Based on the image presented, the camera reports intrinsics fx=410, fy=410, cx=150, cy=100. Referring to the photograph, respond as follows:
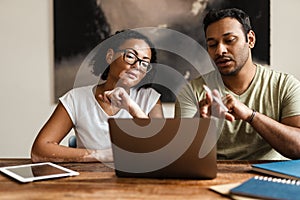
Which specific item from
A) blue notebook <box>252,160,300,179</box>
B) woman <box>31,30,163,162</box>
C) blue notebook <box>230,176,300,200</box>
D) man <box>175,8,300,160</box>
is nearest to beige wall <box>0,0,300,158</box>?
woman <box>31,30,163,162</box>

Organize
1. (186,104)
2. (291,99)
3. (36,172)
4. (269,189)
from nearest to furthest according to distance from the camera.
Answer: (269,189) < (36,172) < (291,99) < (186,104)

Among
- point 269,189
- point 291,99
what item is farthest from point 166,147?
point 291,99

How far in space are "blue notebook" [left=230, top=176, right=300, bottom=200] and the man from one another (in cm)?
58

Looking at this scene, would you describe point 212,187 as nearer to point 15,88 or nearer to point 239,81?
point 239,81

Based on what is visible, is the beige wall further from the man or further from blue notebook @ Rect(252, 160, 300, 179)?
blue notebook @ Rect(252, 160, 300, 179)

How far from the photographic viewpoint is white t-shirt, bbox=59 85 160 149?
1.81 metres

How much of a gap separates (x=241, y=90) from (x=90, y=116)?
A: 0.69 metres

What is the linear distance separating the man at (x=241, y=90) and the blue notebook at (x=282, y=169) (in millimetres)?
332

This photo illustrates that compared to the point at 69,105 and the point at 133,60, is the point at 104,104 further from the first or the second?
the point at 133,60

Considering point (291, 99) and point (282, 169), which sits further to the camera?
point (291, 99)

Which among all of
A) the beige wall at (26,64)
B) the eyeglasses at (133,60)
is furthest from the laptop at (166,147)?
the beige wall at (26,64)

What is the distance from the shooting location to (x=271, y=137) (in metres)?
1.55

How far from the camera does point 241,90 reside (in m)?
1.82

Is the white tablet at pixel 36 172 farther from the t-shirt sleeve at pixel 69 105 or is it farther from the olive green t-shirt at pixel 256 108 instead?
the olive green t-shirt at pixel 256 108
